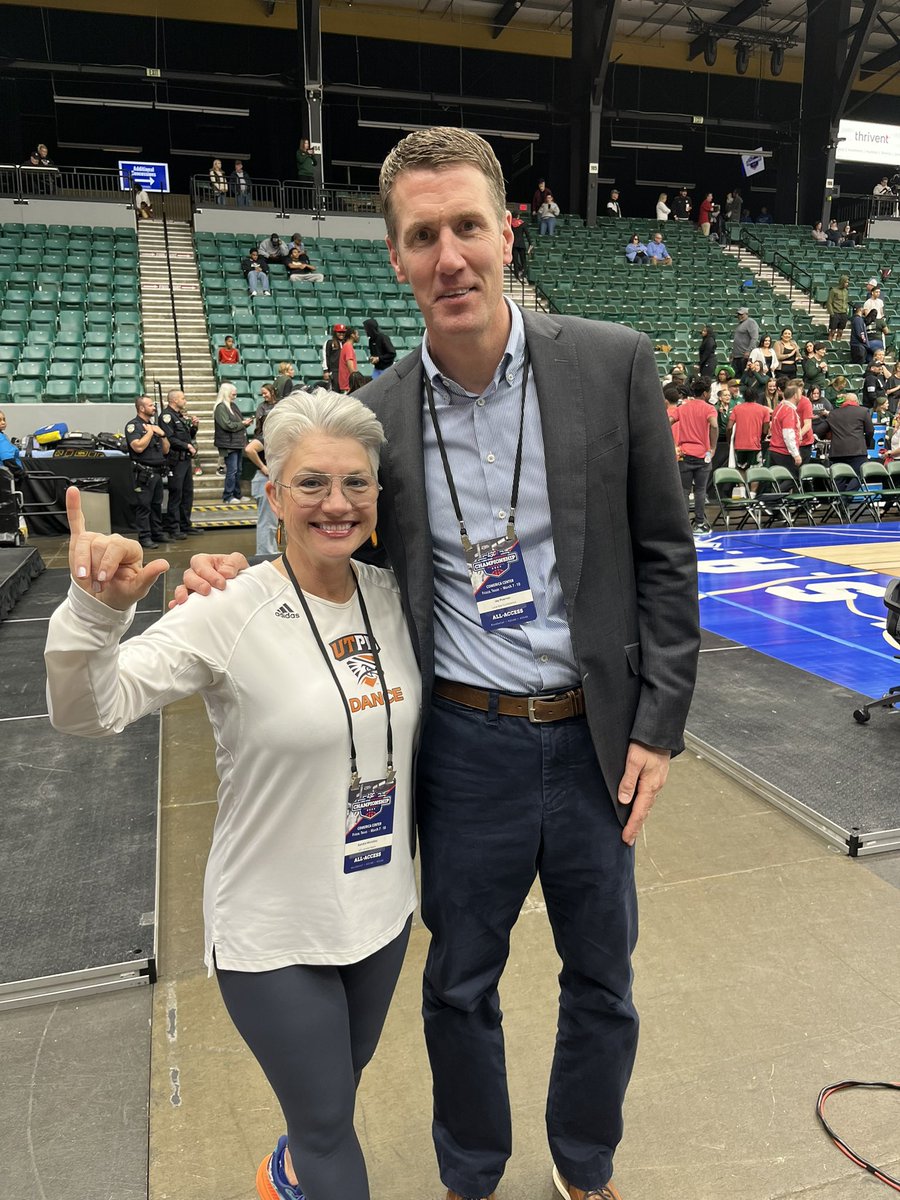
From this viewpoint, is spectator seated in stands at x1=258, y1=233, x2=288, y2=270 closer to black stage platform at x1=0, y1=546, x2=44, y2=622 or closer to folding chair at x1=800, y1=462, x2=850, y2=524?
black stage platform at x1=0, y1=546, x2=44, y2=622

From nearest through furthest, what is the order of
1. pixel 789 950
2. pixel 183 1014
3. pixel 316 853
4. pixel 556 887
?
pixel 316 853 < pixel 556 887 < pixel 183 1014 < pixel 789 950

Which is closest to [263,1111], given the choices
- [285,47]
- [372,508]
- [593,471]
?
[372,508]

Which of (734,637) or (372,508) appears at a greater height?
(372,508)

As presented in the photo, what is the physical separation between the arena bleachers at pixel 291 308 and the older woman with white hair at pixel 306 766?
37.6 ft

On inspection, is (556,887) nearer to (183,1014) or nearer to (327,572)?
(327,572)

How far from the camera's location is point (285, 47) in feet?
69.8

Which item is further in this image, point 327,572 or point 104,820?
point 104,820

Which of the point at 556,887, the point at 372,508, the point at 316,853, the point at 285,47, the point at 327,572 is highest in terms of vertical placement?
the point at 285,47

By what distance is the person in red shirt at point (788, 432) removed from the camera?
9828mm

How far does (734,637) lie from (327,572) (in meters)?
4.68

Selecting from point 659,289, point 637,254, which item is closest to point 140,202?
point 637,254

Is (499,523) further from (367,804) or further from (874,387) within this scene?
(874,387)

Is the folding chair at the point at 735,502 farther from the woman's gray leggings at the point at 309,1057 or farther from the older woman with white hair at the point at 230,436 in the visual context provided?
the woman's gray leggings at the point at 309,1057

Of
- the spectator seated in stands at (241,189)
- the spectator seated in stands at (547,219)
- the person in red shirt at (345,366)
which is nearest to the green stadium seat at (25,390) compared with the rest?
the person in red shirt at (345,366)
